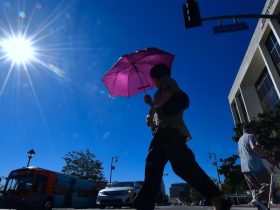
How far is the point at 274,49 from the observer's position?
28188mm

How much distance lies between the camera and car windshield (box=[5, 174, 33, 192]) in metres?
14.8

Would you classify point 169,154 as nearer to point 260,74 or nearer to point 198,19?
point 198,19

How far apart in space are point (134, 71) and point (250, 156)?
2.52 metres

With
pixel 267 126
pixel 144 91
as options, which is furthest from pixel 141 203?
pixel 267 126

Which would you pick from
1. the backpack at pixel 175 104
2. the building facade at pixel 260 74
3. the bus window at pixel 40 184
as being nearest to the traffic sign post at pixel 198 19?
the backpack at pixel 175 104

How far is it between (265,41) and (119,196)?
2466 centimetres

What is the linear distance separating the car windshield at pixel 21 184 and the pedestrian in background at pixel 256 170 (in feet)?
43.0

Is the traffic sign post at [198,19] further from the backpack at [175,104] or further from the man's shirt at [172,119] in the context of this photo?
the backpack at [175,104]

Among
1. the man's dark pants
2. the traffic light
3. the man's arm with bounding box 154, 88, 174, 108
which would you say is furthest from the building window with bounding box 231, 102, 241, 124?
the man's dark pants

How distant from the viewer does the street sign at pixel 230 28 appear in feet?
31.7

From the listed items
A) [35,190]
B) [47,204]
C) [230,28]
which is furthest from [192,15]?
[47,204]

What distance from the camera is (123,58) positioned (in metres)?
4.28

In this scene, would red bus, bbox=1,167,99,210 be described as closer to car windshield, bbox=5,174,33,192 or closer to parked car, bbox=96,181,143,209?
car windshield, bbox=5,174,33,192

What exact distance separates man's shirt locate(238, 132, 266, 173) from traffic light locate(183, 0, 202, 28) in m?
5.62
